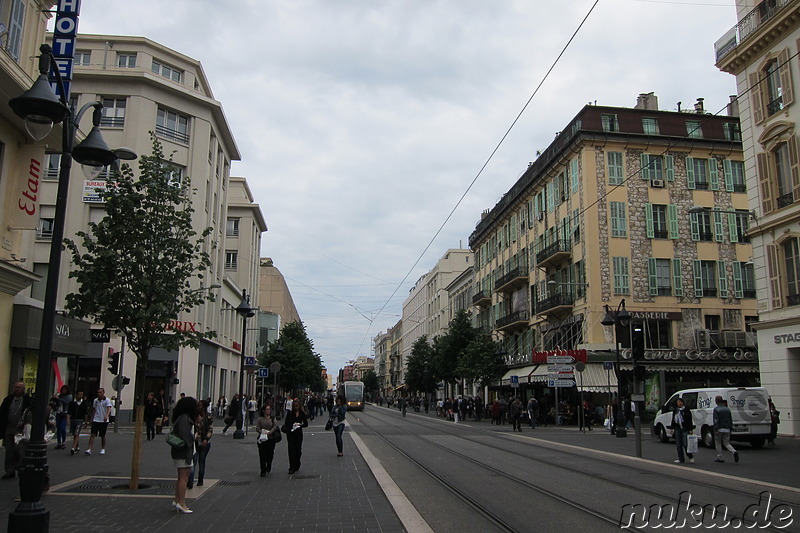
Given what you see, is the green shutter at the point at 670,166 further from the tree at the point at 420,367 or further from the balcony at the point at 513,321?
the tree at the point at 420,367

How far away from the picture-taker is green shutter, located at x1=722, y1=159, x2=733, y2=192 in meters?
41.2

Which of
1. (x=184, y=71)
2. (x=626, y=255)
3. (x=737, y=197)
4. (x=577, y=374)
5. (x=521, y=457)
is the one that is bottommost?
(x=521, y=457)

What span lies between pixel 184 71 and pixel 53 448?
92.0 ft

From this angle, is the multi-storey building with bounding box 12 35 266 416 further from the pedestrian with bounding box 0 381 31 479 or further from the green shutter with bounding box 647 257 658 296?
the green shutter with bounding box 647 257 658 296

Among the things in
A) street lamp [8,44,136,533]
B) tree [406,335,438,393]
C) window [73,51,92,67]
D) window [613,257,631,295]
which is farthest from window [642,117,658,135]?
street lamp [8,44,136,533]

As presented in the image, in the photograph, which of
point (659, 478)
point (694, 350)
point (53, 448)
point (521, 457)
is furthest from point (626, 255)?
point (53, 448)

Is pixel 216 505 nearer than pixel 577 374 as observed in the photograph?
Yes

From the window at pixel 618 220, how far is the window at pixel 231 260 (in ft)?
112

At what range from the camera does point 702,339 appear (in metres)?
38.6

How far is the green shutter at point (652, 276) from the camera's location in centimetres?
3906

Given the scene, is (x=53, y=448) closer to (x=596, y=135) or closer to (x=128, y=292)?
(x=128, y=292)

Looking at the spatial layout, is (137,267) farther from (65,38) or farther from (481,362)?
(481,362)

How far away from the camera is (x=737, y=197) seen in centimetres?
4131

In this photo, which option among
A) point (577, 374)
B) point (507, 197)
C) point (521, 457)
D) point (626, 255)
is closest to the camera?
point (521, 457)
